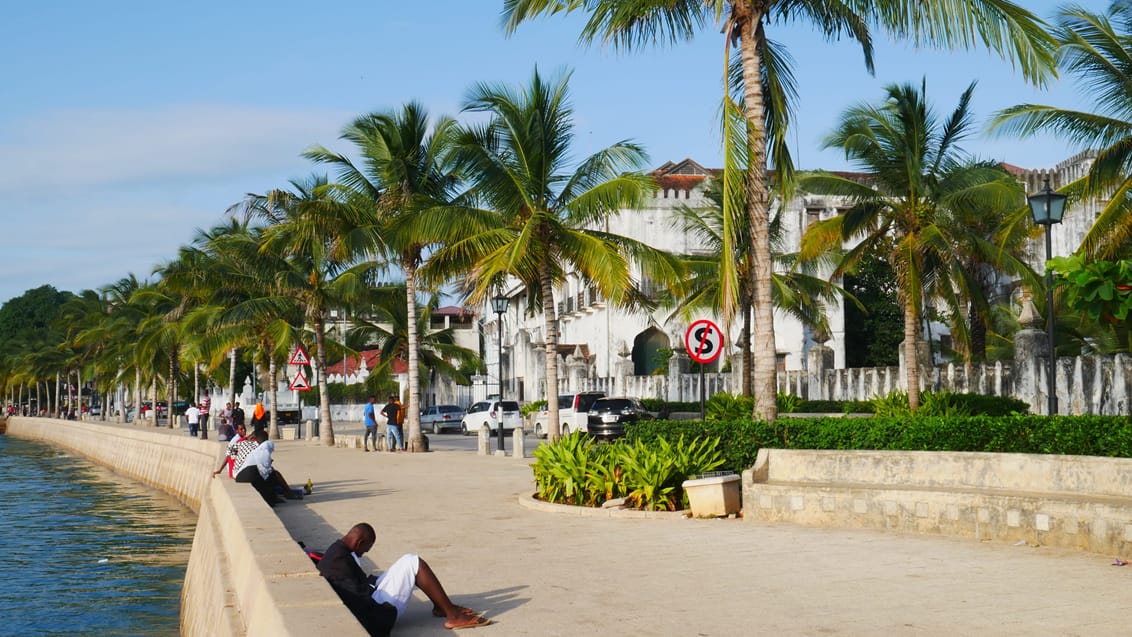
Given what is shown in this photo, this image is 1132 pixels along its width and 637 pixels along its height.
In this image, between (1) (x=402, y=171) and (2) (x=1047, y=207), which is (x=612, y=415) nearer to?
(1) (x=402, y=171)

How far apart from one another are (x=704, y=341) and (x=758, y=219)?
2.11m

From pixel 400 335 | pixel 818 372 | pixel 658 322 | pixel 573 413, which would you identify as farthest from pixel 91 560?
pixel 658 322

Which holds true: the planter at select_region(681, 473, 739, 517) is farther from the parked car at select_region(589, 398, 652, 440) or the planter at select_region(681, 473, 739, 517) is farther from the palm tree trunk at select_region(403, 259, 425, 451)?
the parked car at select_region(589, 398, 652, 440)

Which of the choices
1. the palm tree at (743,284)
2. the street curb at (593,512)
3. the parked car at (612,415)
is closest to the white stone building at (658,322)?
the palm tree at (743,284)

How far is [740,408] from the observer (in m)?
35.2

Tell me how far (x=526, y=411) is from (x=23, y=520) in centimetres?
2980

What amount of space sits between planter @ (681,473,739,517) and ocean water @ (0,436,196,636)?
23.0 ft

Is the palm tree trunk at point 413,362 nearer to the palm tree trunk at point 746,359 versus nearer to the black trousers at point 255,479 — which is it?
the palm tree trunk at point 746,359

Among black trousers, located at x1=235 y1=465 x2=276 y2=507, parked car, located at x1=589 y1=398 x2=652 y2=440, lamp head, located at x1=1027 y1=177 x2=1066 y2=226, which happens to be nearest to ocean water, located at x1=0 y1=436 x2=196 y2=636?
black trousers, located at x1=235 y1=465 x2=276 y2=507

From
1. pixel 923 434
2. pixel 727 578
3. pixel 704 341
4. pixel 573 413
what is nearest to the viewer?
pixel 727 578

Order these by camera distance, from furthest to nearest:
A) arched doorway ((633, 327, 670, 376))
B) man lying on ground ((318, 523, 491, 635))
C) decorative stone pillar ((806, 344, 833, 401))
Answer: arched doorway ((633, 327, 670, 376)) → decorative stone pillar ((806, 344, 833, 401)) → man lying on ground ((318, 523, 491, 635))

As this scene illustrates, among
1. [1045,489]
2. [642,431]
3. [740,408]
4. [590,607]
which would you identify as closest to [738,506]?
[642,431]

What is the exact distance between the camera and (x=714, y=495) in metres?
15.2

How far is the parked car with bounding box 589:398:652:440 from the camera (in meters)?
37.3
